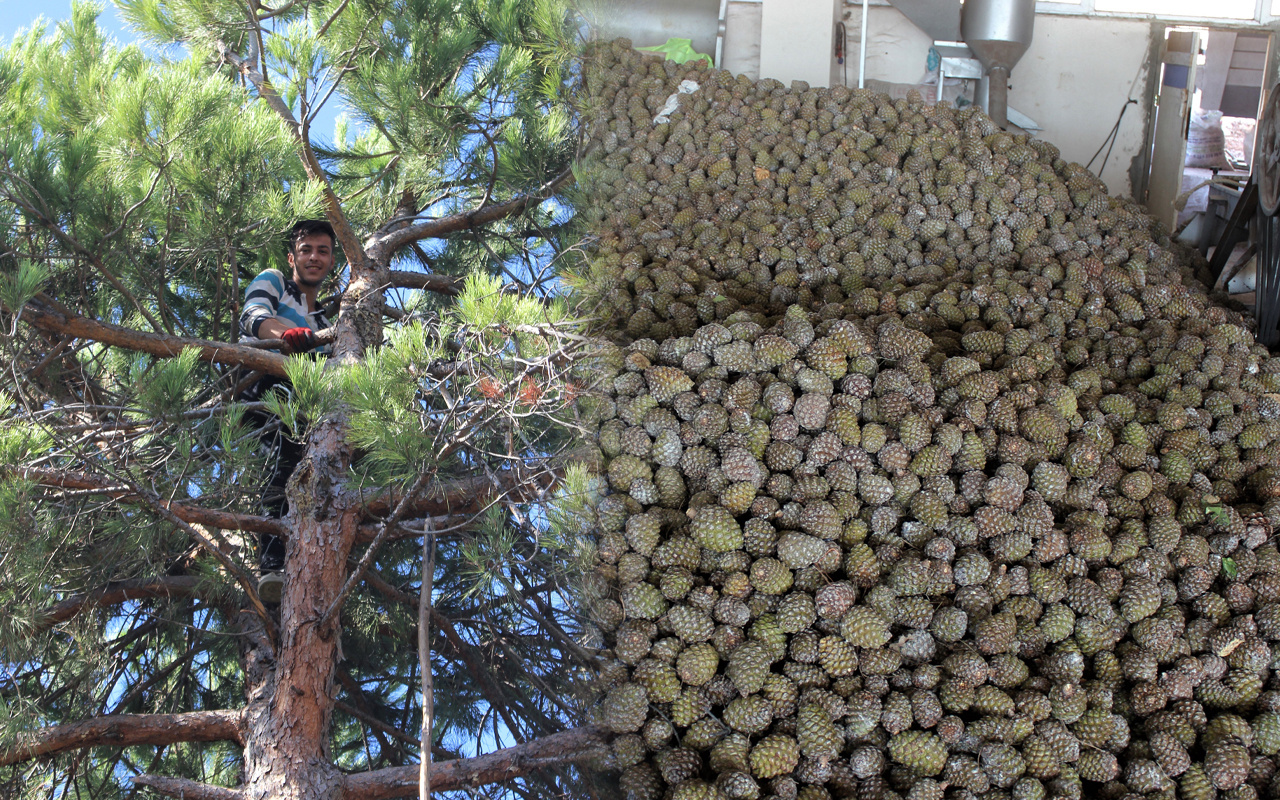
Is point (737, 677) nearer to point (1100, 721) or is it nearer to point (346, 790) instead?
point (1100, 721)

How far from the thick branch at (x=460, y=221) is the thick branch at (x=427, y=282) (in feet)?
0.34

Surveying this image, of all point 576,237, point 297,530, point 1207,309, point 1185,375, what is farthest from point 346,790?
point 1207,309

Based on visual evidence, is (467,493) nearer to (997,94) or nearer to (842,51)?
(842,51)

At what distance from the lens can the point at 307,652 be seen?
247 centimetres

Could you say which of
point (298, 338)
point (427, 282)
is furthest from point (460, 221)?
point (298, 338)

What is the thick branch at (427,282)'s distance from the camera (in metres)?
3.29

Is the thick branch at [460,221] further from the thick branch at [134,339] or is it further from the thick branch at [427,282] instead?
the thick branch at [134,339]

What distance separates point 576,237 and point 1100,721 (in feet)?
6.87

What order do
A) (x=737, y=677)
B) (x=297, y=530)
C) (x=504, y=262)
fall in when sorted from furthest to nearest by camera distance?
(x=504, y=262), (x=297, y=530), (x=737, y=677)

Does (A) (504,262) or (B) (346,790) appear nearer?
(B) (346,790)

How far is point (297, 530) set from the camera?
8.37ft

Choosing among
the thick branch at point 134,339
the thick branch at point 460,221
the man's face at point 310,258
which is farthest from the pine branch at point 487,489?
the thick branch at point 460,221

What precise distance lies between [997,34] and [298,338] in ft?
9.69

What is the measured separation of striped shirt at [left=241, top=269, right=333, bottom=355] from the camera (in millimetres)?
2811
